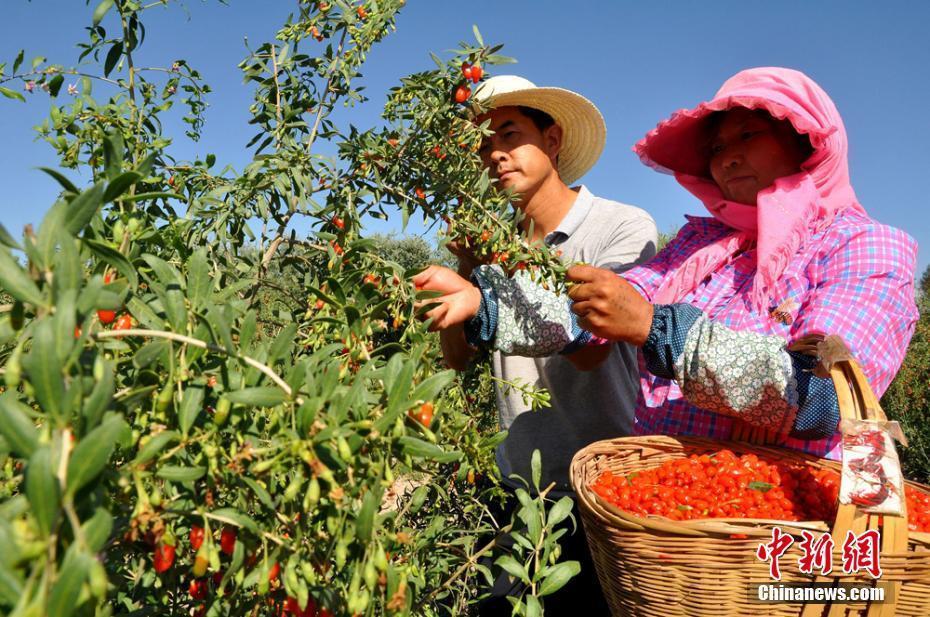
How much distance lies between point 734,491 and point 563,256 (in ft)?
3.44

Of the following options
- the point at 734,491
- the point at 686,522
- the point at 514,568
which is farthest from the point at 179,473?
the point at 734,491

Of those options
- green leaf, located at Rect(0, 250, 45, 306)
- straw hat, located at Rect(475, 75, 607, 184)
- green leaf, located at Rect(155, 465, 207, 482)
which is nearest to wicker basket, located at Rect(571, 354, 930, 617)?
green leaf, located at Rect(155, 465, 207, 482)

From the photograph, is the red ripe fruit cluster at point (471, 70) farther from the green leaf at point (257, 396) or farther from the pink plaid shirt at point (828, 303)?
the green leaf at point (257, 396)

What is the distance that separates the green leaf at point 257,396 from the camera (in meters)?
0.66

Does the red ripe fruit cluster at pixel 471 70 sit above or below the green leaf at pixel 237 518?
above

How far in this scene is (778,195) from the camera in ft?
5.93

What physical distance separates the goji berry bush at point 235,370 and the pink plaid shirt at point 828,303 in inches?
24.1

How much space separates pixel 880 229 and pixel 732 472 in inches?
28.9

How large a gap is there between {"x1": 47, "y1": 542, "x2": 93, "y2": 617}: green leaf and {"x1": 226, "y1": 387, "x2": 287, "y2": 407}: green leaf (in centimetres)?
25

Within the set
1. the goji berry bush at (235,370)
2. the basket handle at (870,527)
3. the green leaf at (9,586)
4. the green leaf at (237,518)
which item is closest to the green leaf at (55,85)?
the goji berry bush at (235,370)

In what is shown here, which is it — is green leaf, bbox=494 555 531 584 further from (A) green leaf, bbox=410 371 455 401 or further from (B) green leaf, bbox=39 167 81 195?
(B) green leaf, bbox=39 167 81 195

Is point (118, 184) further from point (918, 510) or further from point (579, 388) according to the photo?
point (579, 388)

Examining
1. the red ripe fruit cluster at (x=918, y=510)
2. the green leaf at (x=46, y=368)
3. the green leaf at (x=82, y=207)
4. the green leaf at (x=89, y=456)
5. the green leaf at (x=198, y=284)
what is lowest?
the red ripe fruit cluster at (x=918, y=510)

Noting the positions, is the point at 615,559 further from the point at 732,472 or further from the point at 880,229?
the point at 880,229
